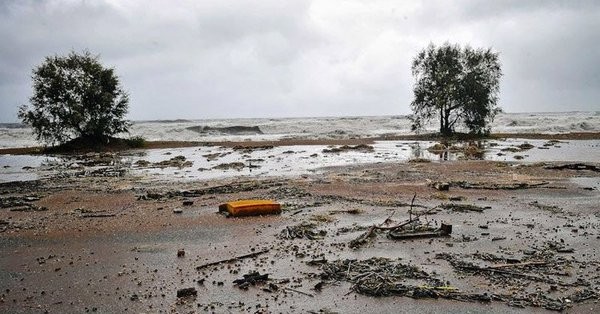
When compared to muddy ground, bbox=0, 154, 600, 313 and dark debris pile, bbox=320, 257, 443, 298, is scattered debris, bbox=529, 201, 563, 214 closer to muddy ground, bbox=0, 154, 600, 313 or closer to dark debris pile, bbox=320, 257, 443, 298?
muddy ground, bbox=0, 154, 600, 313

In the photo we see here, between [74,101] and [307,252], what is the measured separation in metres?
34.4

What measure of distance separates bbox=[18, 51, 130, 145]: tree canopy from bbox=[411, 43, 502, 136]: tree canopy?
28.5 metres

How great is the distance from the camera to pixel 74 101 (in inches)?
1448

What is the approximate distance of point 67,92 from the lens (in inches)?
1438

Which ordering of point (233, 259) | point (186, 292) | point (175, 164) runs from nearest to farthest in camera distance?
point (186, 292) < point (233, 259) < point (175, 164)

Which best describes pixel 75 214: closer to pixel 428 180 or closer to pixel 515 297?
pixel 515 297

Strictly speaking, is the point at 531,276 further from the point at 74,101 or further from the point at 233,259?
the point at 74,101

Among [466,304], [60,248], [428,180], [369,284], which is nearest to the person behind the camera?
[466,304]

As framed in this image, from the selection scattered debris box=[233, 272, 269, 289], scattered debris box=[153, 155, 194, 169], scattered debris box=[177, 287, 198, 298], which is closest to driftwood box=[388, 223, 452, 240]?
scattered debris box=[233, 272, 269, 289]

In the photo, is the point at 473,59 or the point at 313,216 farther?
the point at 473,59

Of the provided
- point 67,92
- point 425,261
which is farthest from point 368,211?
point 67,92

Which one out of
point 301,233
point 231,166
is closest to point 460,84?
point 231,166

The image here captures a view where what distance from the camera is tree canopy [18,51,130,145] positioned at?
36.0 metres

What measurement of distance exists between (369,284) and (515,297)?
1957mm
